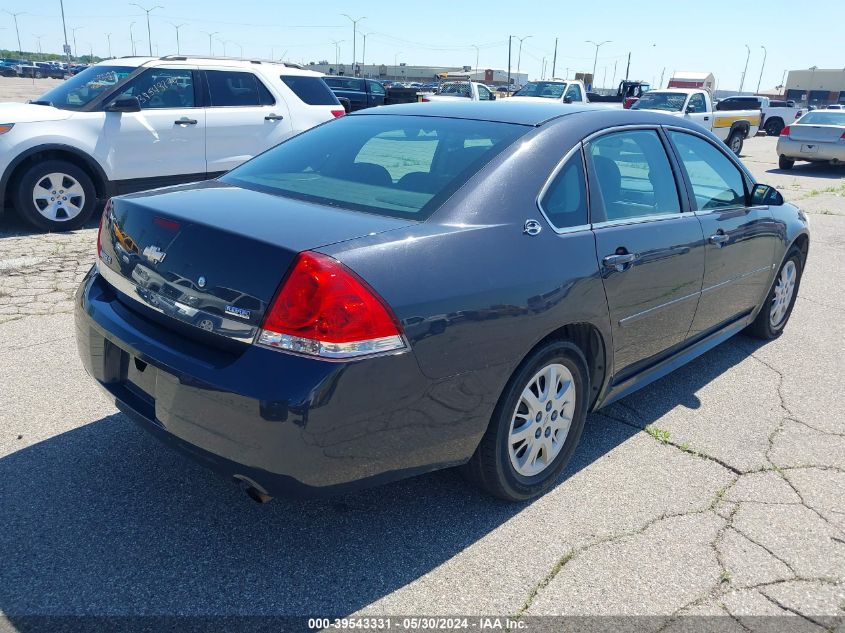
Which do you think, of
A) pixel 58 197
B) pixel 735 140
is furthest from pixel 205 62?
pixel 735 140

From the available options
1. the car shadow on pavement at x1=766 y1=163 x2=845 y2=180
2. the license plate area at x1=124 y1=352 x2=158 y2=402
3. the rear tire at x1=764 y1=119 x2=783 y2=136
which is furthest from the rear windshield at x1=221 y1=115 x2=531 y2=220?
the rear tire at x1=764 y1=119 x2=783 y2=136

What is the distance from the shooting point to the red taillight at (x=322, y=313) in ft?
7.25

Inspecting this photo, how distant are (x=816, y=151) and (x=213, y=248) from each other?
18504mm

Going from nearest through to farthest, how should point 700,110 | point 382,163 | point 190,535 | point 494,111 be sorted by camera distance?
point 190,535 < point 382,163 < point 494,111 < point 700,110

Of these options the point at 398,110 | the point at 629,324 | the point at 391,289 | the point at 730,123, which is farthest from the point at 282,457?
the point at 730,123

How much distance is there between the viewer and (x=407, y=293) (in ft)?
7.65

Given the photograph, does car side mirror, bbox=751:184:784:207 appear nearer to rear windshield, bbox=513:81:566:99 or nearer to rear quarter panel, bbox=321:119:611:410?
rear quarter panel, bbox=321:119:611:410

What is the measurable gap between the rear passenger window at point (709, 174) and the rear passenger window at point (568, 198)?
1055 mm

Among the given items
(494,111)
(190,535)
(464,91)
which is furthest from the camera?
(464,91)

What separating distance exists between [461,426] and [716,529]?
1253 millimetres

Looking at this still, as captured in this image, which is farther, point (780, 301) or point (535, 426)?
point (780, 301)

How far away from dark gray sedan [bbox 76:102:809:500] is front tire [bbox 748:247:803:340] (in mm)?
1492

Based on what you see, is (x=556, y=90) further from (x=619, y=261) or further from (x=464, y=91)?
(x=619, y=261)

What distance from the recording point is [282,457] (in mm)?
2234
